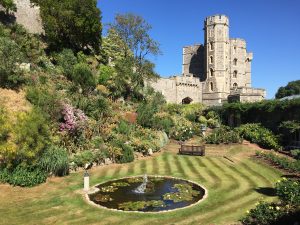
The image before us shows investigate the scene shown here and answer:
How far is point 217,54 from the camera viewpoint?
61.2 metres

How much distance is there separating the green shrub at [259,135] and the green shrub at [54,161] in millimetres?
18874

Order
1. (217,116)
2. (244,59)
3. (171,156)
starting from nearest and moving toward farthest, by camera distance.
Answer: (171,156) < (217,116) < (244,59)

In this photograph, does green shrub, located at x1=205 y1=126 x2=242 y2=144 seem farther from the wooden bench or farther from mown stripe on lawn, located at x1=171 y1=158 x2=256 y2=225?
mown stripe on lawn, located at x1=171 y1=158 x2=256 y2=225

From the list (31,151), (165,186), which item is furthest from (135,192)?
(31,151)

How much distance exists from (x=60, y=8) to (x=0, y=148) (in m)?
22.4

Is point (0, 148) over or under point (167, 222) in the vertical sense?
over

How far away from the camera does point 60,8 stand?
116 ft

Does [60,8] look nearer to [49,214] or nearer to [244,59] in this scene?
[49,214]

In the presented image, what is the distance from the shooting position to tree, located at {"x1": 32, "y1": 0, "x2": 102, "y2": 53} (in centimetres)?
3559

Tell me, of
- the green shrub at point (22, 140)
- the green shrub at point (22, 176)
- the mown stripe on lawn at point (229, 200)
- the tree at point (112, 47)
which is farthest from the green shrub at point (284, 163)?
the tree at point (112, 47)

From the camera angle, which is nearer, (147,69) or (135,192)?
(135,192)

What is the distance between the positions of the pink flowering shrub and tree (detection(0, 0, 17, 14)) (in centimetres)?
1631

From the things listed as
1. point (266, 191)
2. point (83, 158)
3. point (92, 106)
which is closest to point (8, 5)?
point (92, 106)

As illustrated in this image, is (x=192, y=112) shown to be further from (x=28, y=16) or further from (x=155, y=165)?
(x=28, y=16)
